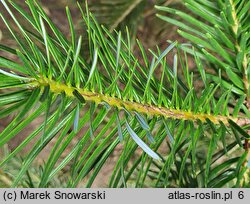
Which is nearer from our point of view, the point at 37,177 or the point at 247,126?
the point at 247,126

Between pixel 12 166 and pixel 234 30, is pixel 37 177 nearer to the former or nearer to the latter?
pixel 12 166

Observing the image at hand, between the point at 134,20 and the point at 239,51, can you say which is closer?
the point at 239,51

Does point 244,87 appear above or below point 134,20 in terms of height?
below

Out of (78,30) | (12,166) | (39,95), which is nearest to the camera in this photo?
(39,95)

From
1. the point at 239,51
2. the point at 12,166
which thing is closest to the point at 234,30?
the point at 239,51

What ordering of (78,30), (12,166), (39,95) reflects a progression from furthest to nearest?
1. (78,30)
2. (12,166)
3. (39,95)
